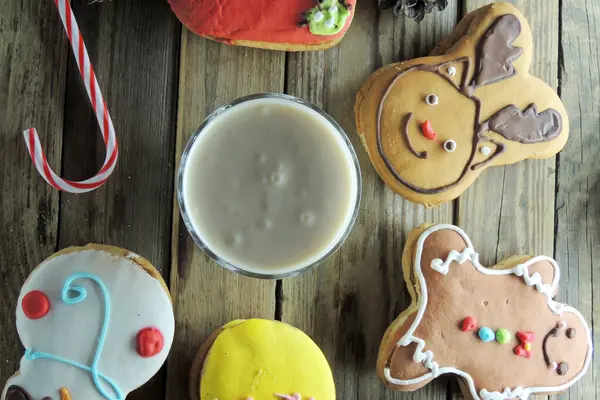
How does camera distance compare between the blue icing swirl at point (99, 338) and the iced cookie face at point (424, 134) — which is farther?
the iced cookie face at point (424, 134)

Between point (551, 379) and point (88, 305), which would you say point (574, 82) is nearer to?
point (551, 379)

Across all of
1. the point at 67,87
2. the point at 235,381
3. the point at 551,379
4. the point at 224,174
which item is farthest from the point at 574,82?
the point at 67,87

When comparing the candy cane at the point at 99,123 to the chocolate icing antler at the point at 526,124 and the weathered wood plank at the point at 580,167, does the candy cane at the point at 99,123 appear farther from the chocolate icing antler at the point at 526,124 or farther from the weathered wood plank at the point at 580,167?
the weathered wood plank at the point at 580,167

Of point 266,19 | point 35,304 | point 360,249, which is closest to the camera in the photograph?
point 35,304

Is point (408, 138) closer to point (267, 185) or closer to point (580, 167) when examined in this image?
point (267, 185)

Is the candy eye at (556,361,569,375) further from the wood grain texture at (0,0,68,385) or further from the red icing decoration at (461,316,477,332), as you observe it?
the wood grain texture at (0,0,68,385)

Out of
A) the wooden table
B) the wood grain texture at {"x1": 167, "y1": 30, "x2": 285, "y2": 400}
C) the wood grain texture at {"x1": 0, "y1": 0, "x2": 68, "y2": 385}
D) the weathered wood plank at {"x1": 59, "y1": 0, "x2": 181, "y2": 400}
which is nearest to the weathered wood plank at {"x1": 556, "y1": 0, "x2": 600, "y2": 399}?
the wooden table

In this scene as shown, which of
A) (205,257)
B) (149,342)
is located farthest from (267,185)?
(149,342)

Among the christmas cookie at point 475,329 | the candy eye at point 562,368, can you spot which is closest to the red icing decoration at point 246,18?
the christmas cookie at point 475,329
